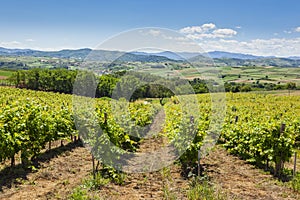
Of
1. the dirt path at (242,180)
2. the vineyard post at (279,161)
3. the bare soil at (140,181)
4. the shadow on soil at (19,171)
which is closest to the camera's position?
the bare soil at (140,181)

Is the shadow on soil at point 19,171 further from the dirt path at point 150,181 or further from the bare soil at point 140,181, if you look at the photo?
the dirt path at point 150,181

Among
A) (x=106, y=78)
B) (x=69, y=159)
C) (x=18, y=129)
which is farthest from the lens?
(x=106, y=78)

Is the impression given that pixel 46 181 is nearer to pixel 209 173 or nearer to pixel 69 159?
pixel 69 159

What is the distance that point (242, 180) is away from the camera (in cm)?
877

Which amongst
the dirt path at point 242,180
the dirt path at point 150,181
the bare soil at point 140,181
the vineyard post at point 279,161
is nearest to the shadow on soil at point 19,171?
the bare soil at point 140,181

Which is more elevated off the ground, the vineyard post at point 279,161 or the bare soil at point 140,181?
the vineyard post at point 279,161

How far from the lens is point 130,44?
980cm

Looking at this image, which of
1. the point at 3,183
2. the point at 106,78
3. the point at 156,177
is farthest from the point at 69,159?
the point at 106,78

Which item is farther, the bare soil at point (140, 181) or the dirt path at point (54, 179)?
the bare soil at point (140, 181)

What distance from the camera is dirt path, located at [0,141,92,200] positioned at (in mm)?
7152

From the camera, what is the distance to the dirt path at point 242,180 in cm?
744

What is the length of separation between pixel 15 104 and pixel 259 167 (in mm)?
9431

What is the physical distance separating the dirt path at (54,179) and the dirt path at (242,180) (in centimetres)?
449

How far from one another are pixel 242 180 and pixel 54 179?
6.04 meters
